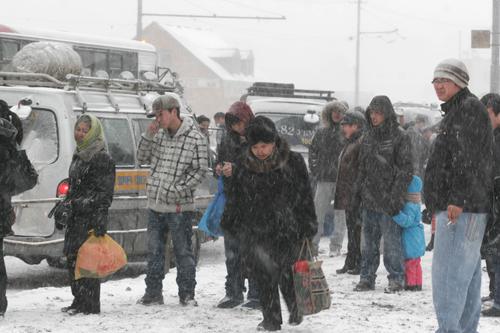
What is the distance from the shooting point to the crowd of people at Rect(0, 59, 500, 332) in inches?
235

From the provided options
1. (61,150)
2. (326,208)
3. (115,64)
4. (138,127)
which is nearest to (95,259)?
(61,150)

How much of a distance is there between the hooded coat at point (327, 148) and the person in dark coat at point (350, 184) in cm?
119

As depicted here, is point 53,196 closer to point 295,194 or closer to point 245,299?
point 245,299

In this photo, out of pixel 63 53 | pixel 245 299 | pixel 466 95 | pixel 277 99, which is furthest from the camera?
pixel 277 99

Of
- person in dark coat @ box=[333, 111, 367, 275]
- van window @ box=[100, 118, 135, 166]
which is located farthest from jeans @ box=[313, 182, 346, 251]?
van window @ box=[100, 118, 135, 166]

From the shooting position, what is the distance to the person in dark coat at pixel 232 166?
814 cm

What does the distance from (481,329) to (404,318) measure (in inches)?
27.1

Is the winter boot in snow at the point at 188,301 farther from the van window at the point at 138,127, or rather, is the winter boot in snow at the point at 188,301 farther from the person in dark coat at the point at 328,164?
the person in dark coat at the point at 328,164

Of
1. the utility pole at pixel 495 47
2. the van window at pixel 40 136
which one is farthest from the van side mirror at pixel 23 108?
the utility pole at pixel 495 47

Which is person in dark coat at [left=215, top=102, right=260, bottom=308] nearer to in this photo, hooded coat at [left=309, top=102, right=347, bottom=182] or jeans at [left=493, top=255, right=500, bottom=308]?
jeans at [left=493, top=255, right=500, bottom=308]

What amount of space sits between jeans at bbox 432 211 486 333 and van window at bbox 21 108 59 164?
501 cm

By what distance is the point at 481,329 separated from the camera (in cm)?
740

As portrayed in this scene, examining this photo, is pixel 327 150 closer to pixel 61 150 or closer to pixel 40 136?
pixel 61 150

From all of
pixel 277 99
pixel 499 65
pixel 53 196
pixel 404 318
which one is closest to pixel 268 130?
pixel 404 318
